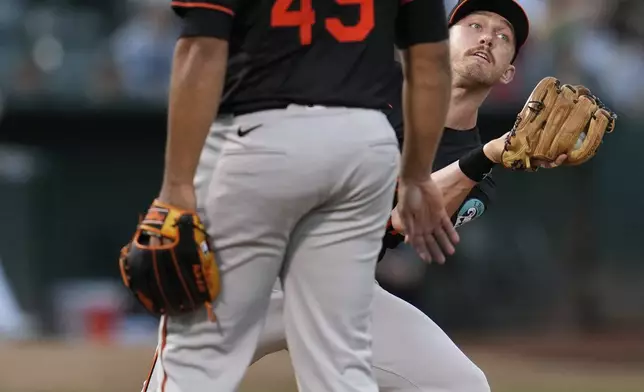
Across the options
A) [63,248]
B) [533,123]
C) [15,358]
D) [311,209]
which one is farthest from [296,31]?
[63,248]

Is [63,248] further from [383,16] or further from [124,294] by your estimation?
[383,16]

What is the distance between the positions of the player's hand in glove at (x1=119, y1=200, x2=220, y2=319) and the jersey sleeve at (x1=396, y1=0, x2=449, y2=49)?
0.64 meters

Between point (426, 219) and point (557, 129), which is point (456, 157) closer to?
point (557, 129)

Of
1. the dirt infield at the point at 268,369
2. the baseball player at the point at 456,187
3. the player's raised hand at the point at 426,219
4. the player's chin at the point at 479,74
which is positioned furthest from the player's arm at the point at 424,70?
the dirt infield at the point at 268,369

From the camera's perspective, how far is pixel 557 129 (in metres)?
3.10

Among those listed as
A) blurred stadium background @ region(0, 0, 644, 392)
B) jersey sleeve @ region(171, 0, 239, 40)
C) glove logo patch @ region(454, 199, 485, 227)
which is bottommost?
blurred stadium background @ region(0, 0, 644, 392)

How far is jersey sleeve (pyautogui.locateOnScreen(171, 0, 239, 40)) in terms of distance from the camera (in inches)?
88.8

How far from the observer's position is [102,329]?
923cm

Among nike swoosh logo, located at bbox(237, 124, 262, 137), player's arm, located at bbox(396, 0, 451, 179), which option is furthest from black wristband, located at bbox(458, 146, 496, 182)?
nike swoosh logo, located at bbox(237, 124, 262, 137)

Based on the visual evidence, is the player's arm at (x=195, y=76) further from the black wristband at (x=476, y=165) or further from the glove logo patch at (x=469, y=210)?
the glove logo patch at (x=469, y=210)

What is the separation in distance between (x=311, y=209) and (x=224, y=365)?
0.39 metres

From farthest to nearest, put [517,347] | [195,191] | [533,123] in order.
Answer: [517,347] → [533,123] → [195,191]

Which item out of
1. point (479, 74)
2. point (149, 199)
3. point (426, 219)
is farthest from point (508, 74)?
point (149, 199)

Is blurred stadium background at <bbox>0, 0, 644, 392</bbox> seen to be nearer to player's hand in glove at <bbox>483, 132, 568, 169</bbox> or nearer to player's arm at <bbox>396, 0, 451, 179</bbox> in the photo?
player's hand in glove at <bbox>483, 132, 568, 169</bbox>
